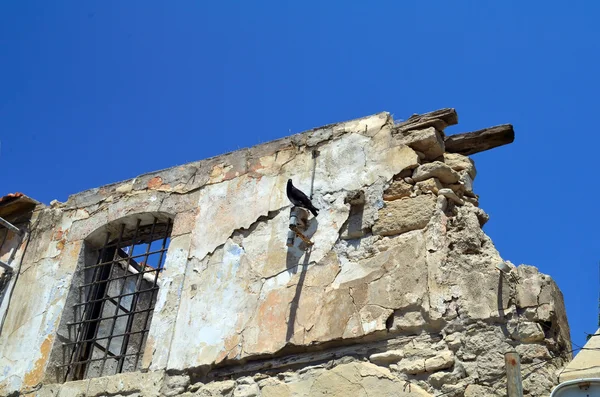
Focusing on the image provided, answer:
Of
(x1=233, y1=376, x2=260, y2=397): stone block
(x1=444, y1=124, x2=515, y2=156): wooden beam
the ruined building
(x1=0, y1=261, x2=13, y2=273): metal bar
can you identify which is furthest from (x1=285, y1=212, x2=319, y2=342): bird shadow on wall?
(x1=0, y1=261, x2=13, y2=273): metal bar

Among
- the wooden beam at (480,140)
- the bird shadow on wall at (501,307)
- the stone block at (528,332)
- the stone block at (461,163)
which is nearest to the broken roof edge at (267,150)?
the wooden beam at (480,140)

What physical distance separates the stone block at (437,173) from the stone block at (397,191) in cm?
9

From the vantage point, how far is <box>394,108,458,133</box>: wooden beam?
218 inches

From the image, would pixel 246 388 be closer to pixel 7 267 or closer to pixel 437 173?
pixel 437 173

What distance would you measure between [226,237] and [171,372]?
3.73ft

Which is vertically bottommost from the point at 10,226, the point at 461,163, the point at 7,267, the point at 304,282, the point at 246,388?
the point at 246,388

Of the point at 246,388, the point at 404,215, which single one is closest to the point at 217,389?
the point at 246,388

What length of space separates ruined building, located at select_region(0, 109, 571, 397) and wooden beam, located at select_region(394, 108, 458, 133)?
11mm

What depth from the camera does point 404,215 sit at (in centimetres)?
521

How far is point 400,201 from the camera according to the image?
5.30 metres

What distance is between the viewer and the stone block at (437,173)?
5.29m

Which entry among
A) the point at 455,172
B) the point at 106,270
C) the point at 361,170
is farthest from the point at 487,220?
the point at 106,270

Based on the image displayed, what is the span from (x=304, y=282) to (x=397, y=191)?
94 centimetres

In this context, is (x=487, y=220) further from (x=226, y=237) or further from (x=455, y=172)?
(x=226, y=237)
